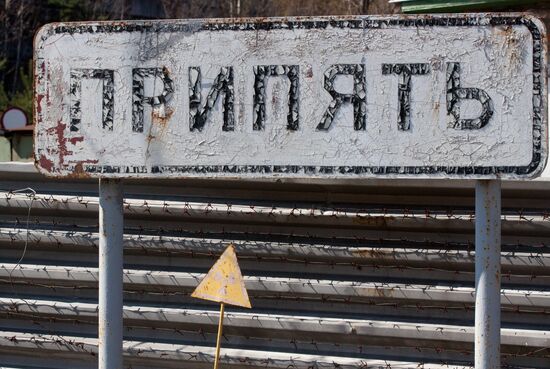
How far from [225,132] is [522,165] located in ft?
3.53

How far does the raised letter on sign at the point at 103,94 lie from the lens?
3408mm

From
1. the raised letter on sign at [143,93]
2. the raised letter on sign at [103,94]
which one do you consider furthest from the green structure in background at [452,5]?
the raised letter on sign at [103,94]

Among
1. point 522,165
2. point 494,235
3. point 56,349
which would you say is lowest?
point 56,349

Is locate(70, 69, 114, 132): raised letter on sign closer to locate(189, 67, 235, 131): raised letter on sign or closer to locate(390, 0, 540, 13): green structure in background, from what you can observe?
locate(189, 67, 235, 131): raised letter on sign

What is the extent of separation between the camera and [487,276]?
3.17 m

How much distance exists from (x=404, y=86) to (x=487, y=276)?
2.42 feet

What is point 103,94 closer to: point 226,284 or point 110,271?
point 110,271

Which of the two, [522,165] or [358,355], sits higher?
[522,165]

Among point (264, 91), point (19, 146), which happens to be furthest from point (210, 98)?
point (19, 146)

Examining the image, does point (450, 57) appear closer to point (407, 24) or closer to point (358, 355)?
point (407, 24)

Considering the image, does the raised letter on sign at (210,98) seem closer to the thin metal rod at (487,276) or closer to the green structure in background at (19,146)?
the thin metal rod at (487,276)

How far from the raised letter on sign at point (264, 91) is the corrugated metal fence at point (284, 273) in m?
0.98

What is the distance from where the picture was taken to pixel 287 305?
14.0 ft

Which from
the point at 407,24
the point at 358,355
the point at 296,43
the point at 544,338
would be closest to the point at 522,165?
the point at 407,24
